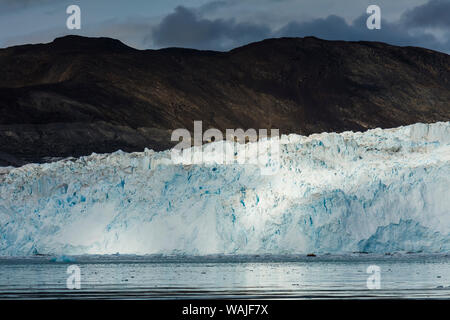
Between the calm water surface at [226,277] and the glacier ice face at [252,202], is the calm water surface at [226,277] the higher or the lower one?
the lower one

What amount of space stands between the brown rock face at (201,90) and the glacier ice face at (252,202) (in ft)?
200

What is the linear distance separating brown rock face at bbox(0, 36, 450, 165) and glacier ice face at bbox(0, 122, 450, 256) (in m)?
61.0

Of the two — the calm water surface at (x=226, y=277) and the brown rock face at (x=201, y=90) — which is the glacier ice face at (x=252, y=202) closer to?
the calm water surface at (x=226, y=277)

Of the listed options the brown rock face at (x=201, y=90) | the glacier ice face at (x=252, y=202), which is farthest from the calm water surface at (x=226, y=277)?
the brown rock face at (x=201, y=90)

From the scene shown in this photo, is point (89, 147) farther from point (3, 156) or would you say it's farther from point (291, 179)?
point (291, 179)

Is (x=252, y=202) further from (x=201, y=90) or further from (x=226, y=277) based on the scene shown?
(x=201, y=90)

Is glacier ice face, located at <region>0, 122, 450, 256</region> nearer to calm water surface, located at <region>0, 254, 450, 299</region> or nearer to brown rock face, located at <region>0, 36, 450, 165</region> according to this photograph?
calm water surface, located at <region>0, 254, 450, 299</region>

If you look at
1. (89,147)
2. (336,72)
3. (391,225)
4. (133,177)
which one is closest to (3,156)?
(89,147)

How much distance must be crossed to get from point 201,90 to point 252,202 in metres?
102

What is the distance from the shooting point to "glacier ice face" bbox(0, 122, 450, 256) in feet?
103

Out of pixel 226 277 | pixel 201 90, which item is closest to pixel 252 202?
pixel 226 277

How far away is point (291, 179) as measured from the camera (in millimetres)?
33094

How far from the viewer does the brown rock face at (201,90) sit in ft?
341

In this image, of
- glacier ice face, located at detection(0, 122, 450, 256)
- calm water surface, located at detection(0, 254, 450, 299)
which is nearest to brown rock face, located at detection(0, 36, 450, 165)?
glacier ice face, located at detection(0, 122, 450, 256)
